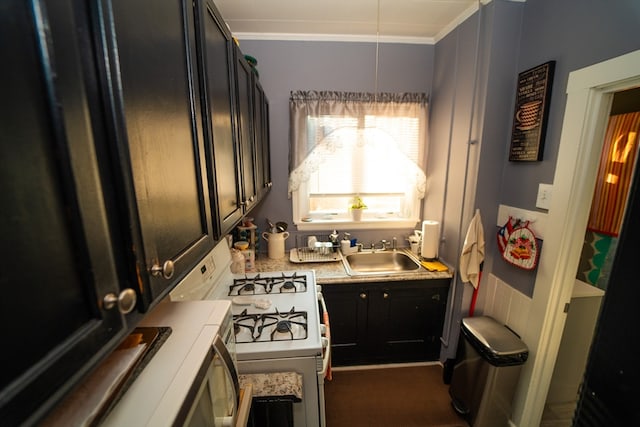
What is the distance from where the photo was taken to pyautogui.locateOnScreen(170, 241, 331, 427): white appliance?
3.63 ft

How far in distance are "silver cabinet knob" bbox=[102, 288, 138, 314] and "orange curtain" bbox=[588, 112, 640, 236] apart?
259 cm

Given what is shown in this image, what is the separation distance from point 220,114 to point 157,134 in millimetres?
431

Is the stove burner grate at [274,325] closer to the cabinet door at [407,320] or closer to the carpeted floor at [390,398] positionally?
the cabinet door at [407,320]

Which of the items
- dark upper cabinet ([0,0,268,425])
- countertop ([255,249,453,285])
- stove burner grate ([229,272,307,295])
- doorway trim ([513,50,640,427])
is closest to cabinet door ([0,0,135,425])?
dark upper cabinet ([0,0,268,425])

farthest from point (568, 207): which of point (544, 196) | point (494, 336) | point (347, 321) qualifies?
point (347, 321)

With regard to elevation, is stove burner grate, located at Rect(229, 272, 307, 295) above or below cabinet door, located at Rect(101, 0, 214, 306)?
below

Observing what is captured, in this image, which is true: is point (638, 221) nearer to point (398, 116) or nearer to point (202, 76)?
point (202, 76)

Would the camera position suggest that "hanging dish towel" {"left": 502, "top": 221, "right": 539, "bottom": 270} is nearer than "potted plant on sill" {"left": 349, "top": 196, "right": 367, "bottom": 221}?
Yes

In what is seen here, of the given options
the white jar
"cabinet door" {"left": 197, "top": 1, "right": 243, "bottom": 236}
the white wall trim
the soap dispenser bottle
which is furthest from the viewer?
the soap dispenser bottle

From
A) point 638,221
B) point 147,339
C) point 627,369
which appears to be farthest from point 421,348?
point 147,339

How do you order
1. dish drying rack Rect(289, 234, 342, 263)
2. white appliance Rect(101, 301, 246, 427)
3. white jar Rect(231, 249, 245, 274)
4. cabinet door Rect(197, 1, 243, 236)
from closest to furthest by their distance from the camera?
1. white appliance Rect(101, 301, 246, 427)
2. cabinet door Rect(197, 1, 243, 236)
3. white jar Rect(231, 249, 245, 274)
4. dish drying rack Rect(289, 234, 342, 263)

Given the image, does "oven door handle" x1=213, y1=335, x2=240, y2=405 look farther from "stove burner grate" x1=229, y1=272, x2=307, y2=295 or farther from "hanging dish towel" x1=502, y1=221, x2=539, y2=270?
"hanging dish towel" x1=502, y1=221, x2=539, y2=270

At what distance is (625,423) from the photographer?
0.56m

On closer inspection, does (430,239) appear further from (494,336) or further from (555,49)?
(555,49)
